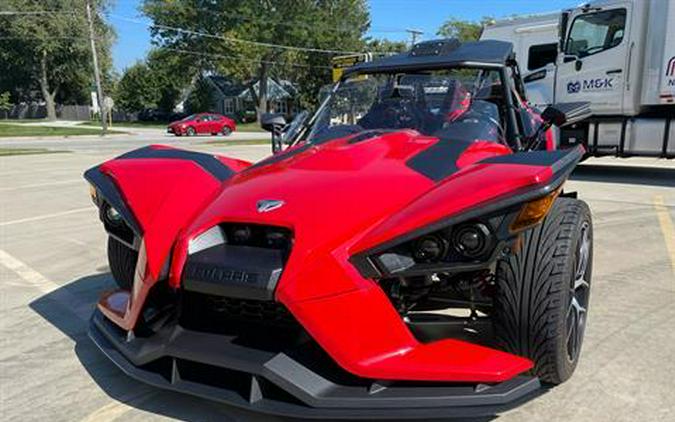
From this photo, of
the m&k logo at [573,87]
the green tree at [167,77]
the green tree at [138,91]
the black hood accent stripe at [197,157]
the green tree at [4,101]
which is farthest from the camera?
the green tree at [138,91]

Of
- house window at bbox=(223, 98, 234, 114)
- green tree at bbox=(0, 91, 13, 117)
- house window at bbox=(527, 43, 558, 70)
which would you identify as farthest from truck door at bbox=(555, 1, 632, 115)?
house window at bbox=(223, 98, 234, 114)

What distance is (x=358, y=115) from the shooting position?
4.27 meters

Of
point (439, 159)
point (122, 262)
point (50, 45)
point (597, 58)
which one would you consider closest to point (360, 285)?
point (439, 159)

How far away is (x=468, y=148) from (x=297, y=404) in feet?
5.39

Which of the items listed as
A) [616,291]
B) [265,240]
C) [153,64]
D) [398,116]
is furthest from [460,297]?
[153,64]

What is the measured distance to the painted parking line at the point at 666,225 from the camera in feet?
18.2

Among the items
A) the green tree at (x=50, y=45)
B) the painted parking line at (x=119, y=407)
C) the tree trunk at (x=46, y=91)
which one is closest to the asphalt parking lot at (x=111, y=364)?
the painted parking line at (x=119, y=407)

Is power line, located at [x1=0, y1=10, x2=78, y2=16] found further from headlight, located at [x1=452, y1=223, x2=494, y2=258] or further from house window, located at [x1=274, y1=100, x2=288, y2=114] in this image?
headlight, located at [x1=452, y1=223, x2=494, y2=258]

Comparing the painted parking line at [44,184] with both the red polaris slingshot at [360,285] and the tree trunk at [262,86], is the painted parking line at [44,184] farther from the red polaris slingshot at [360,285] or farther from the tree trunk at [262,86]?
the tree trunk at [262,86]

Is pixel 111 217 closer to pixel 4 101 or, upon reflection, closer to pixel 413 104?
pixel 413 104

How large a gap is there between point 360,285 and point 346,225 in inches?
10.4

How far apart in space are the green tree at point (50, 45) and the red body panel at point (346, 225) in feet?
183

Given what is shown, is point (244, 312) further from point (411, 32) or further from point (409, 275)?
point (411, 32)

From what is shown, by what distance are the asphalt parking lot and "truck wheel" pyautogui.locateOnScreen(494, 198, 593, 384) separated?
0.32 metres
